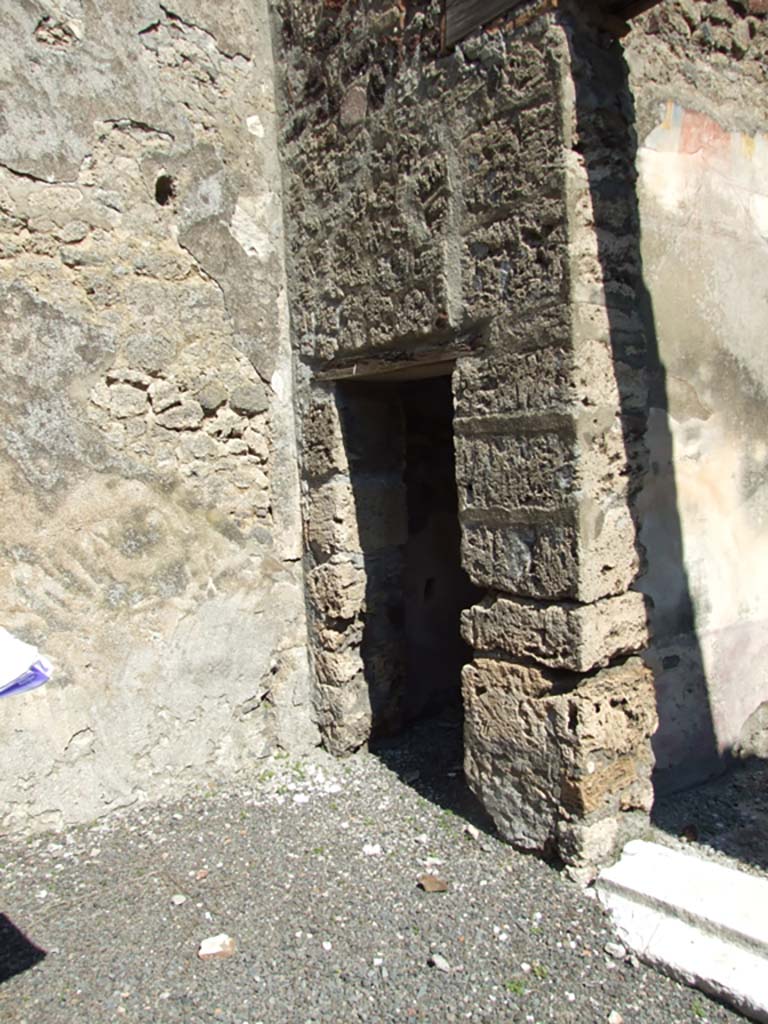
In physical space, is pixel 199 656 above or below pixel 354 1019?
above

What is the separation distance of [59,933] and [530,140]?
3.23 metres

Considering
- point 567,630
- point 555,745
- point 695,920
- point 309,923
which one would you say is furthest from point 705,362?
point 309,923

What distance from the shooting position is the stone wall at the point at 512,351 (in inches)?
112

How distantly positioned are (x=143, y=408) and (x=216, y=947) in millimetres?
2233

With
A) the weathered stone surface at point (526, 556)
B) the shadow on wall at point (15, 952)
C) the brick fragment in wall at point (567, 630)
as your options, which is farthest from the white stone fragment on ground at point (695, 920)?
the shadow on wall at point (15, 952)

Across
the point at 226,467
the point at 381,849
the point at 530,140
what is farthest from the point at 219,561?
the point at 530,140

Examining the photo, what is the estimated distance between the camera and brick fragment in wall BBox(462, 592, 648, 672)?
2.93 metres

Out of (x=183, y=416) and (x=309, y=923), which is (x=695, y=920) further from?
(x=183, y=416)

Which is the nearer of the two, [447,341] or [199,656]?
[447,341]

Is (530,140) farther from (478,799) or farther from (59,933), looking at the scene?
(59,933)

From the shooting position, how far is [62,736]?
352cm

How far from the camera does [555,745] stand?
3039mm

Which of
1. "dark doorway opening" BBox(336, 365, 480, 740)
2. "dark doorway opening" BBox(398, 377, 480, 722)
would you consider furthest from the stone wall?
"dark doorway opening" BBox(398, 377, 480, 722)

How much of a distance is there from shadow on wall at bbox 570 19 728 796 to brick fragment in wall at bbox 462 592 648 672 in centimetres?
13
